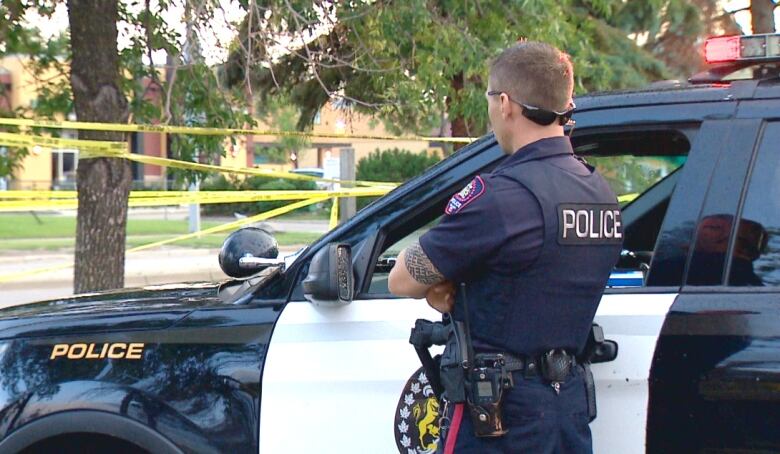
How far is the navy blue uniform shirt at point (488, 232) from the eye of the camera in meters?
2.03

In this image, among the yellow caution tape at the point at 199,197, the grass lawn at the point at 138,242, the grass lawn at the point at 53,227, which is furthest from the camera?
the grass lawn at the point at 53,227

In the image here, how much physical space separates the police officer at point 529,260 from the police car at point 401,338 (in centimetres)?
32

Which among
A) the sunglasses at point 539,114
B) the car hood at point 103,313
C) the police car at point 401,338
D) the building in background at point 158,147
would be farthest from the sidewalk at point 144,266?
the sunglasses at point 539,114

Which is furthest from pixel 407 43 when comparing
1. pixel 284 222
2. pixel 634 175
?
pixel 284 222

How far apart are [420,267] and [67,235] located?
69.4ft

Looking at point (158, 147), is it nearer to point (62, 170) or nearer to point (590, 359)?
point (62, 170)

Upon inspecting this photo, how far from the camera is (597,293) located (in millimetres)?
2143

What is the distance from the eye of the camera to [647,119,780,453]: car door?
7.39 ft

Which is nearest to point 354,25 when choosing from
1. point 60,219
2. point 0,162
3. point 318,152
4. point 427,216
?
point 0,162

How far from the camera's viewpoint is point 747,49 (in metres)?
2.61

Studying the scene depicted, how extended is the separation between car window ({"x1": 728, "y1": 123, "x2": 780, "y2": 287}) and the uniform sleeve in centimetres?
74

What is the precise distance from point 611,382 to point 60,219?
2799 cm

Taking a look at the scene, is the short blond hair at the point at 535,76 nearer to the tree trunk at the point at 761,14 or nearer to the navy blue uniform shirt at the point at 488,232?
the navy blue uniform shirt at the point at 488,232

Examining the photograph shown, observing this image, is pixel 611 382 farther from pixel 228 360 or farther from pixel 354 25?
pixel 354 25
